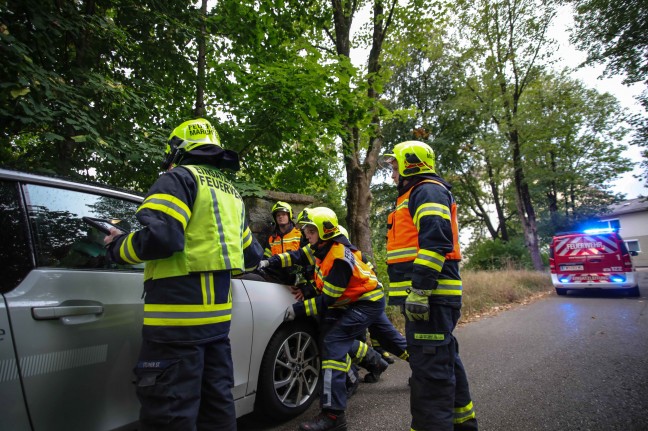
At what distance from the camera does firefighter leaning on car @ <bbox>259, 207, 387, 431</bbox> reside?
2645 millimetres

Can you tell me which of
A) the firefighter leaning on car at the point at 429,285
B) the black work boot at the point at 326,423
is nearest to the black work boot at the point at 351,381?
the black work boot at the point at 326,423

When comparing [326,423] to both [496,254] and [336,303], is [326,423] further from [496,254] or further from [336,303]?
[496,254]

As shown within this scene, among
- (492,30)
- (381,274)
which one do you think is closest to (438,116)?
(492,30)

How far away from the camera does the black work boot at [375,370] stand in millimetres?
3541

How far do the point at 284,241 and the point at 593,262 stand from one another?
950 cm

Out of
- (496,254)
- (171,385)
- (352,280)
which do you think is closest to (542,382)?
(352,280)

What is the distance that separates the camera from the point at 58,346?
5.15 ft

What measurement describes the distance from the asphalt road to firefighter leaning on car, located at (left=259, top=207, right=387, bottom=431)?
37 centimetres

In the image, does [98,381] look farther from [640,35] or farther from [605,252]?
[605,252]

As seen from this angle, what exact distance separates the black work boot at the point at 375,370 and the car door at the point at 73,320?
2299mm

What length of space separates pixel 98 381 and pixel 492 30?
19.4 meters

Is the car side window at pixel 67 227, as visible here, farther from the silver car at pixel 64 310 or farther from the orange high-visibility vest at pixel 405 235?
the orange high-visibility vest at pixel 405 235

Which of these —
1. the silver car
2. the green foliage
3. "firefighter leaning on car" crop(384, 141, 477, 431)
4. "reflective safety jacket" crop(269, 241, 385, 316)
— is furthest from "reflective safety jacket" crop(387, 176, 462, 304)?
the green foliage

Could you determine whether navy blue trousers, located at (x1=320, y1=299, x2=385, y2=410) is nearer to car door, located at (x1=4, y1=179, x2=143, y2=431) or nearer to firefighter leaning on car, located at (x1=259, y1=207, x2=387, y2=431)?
firefighter leaning on car, located at (x1=259, y1=207, x2=387, y2=431)
